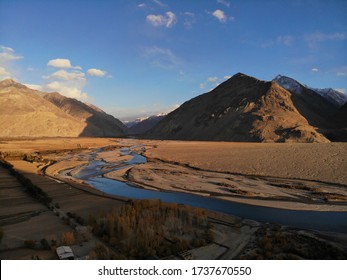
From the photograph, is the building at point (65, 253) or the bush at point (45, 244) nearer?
the building at point (65, 253)

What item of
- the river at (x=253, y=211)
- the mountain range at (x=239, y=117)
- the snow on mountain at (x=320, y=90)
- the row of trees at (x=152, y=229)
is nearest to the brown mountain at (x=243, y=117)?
the mountain range at (x=239, y=117)

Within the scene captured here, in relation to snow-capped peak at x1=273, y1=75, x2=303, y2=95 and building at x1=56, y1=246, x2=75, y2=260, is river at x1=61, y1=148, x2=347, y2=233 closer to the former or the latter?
building at x1=56, y1=246, x2=75, y2=260

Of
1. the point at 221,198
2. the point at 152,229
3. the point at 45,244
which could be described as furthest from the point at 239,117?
the point at 45,244

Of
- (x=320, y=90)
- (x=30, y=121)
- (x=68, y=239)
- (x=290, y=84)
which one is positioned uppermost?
(x=320, y=90)

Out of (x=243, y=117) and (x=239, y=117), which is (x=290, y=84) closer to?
(x=239, y=117)

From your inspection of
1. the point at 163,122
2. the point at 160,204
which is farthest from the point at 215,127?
the point at 160,204

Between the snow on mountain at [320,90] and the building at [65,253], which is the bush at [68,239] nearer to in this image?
the building at [65,253]

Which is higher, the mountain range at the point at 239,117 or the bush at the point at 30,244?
the mountain range at the point at 239,117
